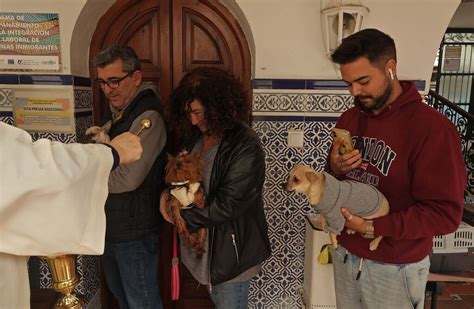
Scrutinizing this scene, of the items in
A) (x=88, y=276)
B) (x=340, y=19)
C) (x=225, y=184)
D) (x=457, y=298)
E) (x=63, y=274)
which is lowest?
(x=457, y=298)

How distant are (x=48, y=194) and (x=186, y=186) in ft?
1.94

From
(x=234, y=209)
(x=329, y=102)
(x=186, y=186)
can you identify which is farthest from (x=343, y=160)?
(x=329, y=102)

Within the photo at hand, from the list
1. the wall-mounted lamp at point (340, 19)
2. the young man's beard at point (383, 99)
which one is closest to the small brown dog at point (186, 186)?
the young man's beard at point (383, 99)

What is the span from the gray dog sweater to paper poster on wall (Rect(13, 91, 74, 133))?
4.62 ft

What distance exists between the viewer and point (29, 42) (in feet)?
6.35

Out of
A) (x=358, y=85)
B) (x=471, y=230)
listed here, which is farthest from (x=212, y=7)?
(x=471, y=230)

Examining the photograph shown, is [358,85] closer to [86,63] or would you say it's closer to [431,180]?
[431,180]

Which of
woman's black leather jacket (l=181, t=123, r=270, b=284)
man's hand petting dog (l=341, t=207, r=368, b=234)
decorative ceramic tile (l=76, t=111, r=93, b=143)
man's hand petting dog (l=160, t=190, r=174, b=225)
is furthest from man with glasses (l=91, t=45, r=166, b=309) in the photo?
man's hand petting dog (l=341, t=207, r=368, b=234)

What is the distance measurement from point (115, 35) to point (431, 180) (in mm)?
1764

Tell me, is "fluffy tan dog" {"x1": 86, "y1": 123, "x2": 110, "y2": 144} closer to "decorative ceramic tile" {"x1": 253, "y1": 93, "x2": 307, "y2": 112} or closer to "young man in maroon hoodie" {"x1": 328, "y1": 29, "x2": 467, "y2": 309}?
"decorative ceramic tile" {"x1": 253, "y1": 93, "x2": 307, "y2": 112}

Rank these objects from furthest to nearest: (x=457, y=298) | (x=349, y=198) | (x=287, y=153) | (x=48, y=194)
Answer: (x=457, y=298)
(x=287, y=153)
(x=349, y=198)
(x=48, y=194)

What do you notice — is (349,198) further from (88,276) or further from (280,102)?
(88,276)

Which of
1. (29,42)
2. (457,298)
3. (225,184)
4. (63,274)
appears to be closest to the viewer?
(63,274)

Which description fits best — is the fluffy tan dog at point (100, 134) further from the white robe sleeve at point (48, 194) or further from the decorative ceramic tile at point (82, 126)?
the white robe sleeve at point (48, 194)
